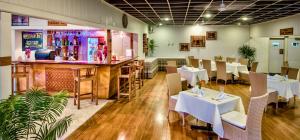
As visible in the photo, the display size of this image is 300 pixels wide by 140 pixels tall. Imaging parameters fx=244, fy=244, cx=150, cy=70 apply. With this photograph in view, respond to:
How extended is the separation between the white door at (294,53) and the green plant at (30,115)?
10.6 metres

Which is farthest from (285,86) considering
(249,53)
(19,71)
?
(249,53)

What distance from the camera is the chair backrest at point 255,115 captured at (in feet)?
10.3

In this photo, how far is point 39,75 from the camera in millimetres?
7223

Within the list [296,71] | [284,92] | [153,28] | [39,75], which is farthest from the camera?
[153,28]

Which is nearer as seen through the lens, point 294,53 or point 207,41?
point 294,53

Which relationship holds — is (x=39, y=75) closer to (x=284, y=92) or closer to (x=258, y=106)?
(x=258, y=106)

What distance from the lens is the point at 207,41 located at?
47.2 ft

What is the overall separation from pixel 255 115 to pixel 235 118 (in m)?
0.50

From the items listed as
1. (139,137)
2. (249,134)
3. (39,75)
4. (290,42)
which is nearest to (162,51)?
(290,42)

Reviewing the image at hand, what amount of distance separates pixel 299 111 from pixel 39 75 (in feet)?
23.3

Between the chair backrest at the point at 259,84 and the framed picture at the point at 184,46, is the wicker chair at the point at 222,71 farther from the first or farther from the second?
the framed picture at the point at 184,46

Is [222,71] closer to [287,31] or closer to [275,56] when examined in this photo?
[287,31]

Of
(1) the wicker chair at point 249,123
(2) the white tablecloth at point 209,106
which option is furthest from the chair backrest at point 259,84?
(1) the wicker chair at point 249,123

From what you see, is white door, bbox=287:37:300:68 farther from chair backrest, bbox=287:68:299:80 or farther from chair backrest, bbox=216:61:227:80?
chair backrest, bbox=287:68:299:80
